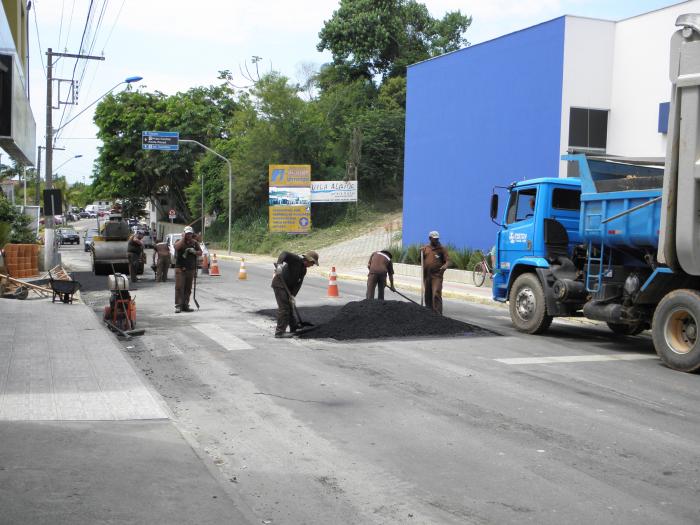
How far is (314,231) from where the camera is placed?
4769cm

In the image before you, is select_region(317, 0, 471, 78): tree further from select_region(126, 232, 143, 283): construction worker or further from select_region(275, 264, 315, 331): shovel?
select_region(275, 264, 315, 331): shovel

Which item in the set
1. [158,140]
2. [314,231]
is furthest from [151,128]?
[314,231]

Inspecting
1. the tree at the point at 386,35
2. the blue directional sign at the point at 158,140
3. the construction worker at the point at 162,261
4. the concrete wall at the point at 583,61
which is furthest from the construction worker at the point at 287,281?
the tree at the point at 386,35

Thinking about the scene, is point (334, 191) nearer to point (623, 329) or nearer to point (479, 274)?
point (479, 274)

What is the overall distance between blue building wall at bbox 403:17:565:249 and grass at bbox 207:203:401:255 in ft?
38.0

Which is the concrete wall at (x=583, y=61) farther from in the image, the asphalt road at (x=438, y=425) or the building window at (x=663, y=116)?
the asphalt road at (x=438, y=425)

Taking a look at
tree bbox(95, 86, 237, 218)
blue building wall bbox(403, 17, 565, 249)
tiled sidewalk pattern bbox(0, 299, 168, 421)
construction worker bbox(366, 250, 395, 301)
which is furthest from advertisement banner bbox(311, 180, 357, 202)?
tiled sidewalk pattern bbox(0, 299, 168, 421)

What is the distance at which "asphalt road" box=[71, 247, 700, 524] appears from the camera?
5102mm

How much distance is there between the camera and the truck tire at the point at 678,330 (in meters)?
9.67

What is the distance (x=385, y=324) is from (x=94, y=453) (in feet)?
25.3

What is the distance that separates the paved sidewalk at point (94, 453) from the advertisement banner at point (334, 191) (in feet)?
120

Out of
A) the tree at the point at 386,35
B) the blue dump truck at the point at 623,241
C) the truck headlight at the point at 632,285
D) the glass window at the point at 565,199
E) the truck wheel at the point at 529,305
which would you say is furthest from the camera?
the tree at the point at 386,35

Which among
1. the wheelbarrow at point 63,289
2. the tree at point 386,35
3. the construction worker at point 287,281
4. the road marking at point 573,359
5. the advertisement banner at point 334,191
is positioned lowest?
the road marking at point 573,359

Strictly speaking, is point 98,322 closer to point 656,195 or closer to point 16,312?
point 16,312
